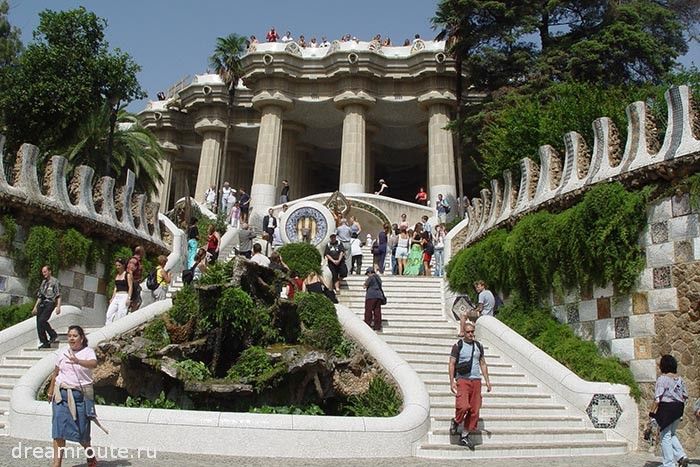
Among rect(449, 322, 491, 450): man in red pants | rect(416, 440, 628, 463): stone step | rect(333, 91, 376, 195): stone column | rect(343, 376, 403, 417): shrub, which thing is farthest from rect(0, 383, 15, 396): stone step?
rect(333, 91, 376, 195): stone column

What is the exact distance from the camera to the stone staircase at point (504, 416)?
9375 millimetres

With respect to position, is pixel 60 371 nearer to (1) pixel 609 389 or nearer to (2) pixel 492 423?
(2) pixel 492 423

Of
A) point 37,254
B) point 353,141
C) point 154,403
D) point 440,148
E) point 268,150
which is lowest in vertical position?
point 154,403

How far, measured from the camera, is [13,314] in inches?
596

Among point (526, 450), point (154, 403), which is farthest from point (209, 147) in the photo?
point (526, 450)

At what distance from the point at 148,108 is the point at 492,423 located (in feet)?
139

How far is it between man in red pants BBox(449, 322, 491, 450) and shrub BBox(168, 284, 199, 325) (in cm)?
443

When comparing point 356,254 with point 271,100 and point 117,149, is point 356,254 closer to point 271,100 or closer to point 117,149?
point 117,149

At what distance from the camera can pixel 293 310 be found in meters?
11.4

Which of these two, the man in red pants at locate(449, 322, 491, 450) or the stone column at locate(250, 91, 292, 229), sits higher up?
the stone column at locate(250, 91, 292, 229)

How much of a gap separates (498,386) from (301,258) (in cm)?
792

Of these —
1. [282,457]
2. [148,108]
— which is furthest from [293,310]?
[148,108]

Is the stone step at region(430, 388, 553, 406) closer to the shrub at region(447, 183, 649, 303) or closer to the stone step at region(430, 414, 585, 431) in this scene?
the stone step at region(430, 414, 585, 431)

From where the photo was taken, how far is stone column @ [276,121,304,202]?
43.1 meters
